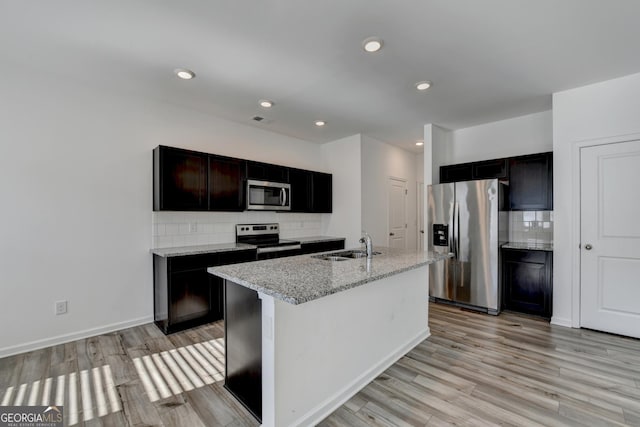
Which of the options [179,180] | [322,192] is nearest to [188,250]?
[179,180]

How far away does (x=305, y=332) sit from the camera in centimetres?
177

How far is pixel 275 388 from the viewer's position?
5.24 ft

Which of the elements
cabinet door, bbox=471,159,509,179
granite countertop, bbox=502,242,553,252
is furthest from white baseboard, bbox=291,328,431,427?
cabinet door, bbox=471,159,509,179

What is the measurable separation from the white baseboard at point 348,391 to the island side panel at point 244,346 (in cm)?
31

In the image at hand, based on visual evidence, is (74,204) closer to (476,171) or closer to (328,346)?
(328,346)

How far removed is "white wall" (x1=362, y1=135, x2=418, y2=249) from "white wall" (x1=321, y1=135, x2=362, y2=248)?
0.39ft

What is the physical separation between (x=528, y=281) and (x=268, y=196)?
361 cm

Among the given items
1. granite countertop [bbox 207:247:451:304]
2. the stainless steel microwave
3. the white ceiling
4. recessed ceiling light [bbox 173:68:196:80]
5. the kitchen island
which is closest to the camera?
granite countertop [bbox 207:247:451:304]

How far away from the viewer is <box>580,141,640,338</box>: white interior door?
2.97 metres

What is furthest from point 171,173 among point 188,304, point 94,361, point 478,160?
point 478,160

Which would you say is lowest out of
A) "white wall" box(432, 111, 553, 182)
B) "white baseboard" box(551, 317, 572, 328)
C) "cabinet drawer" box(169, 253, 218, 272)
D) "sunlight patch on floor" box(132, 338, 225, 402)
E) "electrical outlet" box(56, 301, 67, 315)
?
"sunlight patch on floor" box(132, 338, 225, 402)

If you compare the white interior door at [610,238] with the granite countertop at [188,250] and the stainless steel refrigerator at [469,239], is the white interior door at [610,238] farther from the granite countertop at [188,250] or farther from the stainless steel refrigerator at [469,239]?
the granite countertop at [188,250]

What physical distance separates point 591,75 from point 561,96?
397 mm

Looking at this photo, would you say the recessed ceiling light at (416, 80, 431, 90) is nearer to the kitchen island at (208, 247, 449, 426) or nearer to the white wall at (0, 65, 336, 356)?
the kitchen island at (208, 247, 449, 426)
